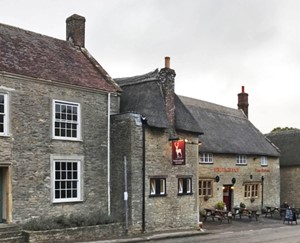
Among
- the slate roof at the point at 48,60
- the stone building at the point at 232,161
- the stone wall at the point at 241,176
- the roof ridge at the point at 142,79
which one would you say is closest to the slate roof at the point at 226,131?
the stone building at the point at 232,161

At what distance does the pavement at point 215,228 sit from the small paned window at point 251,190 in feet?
9.69

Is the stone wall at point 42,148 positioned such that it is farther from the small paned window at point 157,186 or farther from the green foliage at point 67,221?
the small paned window at point 157,186

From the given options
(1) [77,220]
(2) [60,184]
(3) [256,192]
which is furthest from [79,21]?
(3) [256,192]

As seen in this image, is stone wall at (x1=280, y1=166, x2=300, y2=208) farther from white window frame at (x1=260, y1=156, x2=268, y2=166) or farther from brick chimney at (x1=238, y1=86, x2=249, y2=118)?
brick chimney at (x1=238, y1=86, x2=249, y2=118)

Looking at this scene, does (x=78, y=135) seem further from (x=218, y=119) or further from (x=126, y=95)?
(x=218, y=119)

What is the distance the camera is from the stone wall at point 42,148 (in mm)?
20453

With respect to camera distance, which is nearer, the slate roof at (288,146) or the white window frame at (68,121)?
the white window frame at (68,121)

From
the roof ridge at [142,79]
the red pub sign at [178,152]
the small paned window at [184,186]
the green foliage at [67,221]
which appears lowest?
the green foliage at [67,221]

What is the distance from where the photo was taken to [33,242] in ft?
61.7

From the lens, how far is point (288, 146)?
48.4 meters

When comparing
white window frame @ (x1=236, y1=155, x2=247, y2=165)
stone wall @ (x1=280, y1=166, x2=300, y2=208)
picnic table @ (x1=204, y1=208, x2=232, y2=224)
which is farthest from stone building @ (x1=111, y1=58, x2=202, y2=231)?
stone wall @ (x1=280, y1=166, x2=300, y2=208)

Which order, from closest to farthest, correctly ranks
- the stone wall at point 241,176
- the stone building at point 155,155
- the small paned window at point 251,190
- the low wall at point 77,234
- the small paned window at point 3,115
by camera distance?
the low wall at point 77,234
the small paned window at point 3,115
the stone building at point 155,155
the stone wall at point 241,176
the small paned window at point 251,190

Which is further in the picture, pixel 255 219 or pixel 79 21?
pixel 255 219

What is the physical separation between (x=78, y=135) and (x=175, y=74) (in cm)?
719
